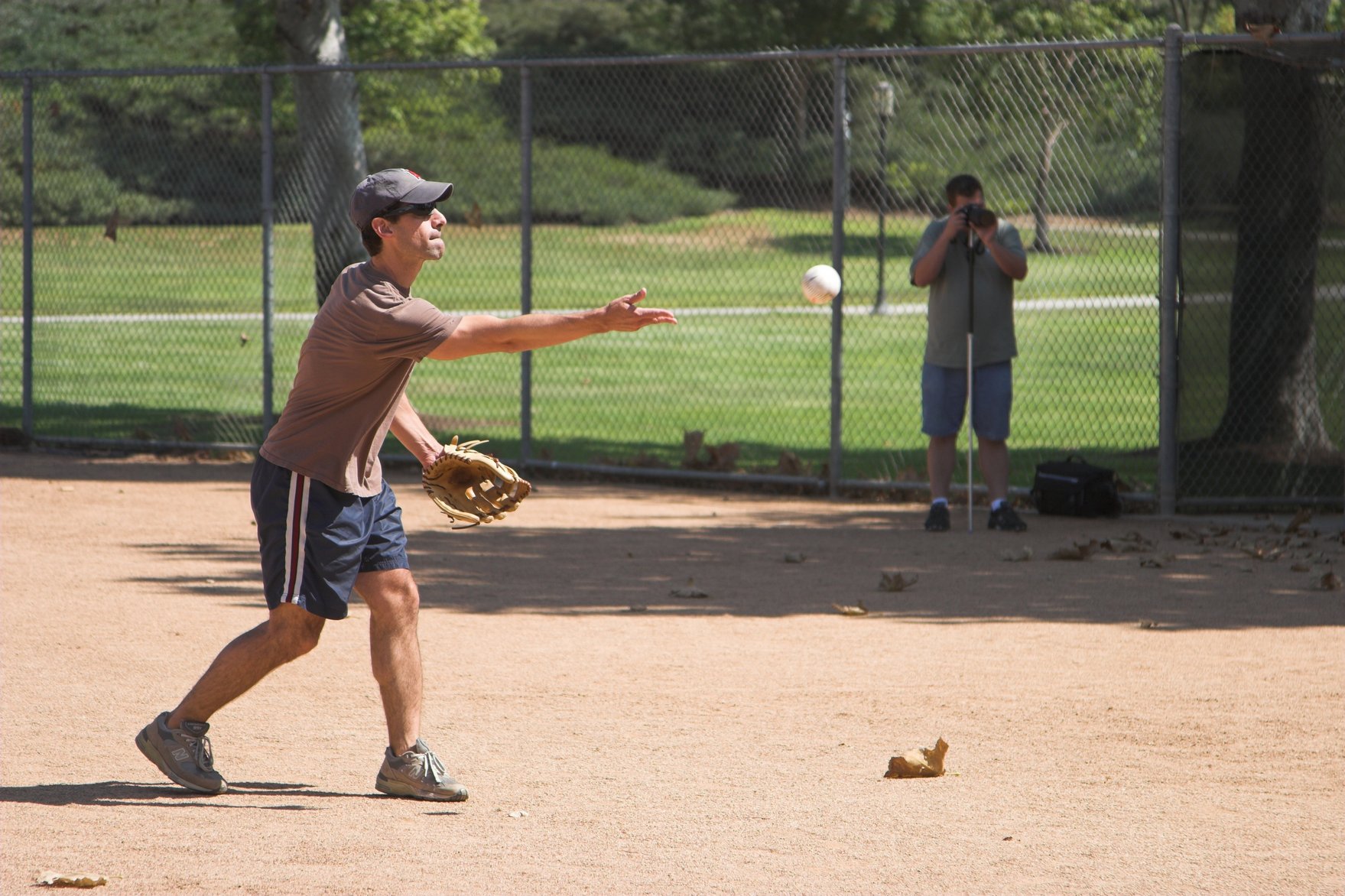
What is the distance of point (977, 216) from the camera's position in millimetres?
9836

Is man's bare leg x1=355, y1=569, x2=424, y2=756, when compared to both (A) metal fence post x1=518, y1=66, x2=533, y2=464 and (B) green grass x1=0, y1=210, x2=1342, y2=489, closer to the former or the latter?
(A) metal fence post x1=518, y1=66, x2=533, y2=464

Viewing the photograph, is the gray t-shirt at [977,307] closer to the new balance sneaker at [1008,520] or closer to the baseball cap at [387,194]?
the new balance sneaker at [1008,520]

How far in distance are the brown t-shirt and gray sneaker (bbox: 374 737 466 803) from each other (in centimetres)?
81

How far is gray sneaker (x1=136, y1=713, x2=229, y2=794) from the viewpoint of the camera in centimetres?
513

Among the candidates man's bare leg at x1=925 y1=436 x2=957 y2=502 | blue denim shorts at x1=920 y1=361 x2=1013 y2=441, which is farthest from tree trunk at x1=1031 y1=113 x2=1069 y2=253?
man's bare leg at x1=925 y1=436 x2=957 y2=502

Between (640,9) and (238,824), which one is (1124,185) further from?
(640,9)

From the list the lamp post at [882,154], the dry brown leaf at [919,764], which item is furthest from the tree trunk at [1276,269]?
the dry brown leaf at [919,764]

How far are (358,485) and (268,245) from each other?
26.7 feet

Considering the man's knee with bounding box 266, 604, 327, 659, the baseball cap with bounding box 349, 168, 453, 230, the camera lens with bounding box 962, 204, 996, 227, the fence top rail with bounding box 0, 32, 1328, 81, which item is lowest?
the man's knee with bounding box 266, 604, 327, 659

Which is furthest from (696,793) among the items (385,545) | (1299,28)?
(1299,28)

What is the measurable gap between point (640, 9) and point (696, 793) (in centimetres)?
4726

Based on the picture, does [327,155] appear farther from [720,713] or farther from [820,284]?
[720,713]

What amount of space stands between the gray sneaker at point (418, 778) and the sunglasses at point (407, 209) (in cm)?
161

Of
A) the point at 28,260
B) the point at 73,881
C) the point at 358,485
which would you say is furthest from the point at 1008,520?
the point at 28,260
